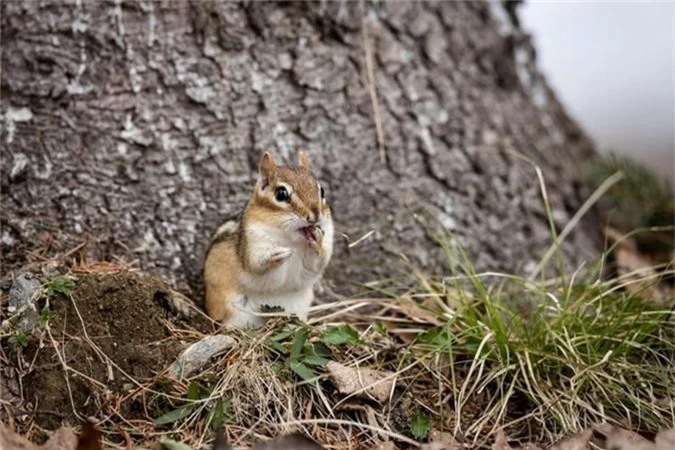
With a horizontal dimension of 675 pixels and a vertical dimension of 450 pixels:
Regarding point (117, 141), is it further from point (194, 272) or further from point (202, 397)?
point (202, 397)

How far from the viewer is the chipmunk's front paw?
3168 mm

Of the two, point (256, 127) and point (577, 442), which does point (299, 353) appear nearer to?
point (577, 442)

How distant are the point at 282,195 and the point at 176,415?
86cm

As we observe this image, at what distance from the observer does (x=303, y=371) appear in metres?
2.91

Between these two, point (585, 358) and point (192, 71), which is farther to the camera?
point (192, 71)

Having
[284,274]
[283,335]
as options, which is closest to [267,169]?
[284,274]

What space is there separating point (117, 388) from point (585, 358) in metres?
1.58

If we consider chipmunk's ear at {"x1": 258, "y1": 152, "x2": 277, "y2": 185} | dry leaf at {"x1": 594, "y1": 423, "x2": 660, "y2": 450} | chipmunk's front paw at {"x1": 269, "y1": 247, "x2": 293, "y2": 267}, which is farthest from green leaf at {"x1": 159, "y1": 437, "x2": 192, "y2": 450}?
dry leaf at {"x1": 594, "y1": 423, "x2": 660, "y2": 450}

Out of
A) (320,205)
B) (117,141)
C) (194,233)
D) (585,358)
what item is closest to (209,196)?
(194,233)

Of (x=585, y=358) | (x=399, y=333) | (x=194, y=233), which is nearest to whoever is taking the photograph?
(x=585, y=358)

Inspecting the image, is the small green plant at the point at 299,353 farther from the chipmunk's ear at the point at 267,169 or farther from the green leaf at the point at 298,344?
the chipmunk's ear at the point at 267,169

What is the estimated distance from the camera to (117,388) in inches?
111

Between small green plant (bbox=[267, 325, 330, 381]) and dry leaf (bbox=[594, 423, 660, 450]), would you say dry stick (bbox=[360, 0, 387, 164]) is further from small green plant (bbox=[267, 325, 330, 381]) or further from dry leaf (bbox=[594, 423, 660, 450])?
dry leaf (bbox=[594, 423, 660, 450])

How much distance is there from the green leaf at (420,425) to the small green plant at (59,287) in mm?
1214
